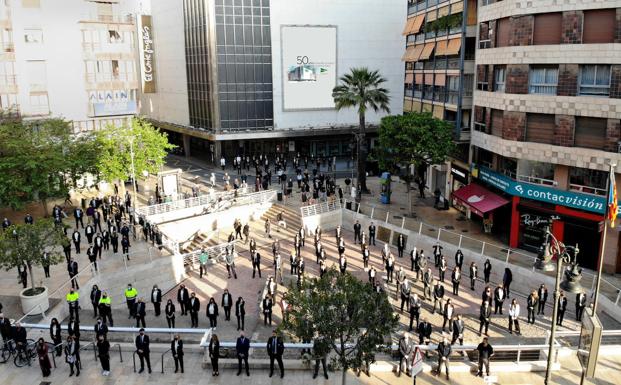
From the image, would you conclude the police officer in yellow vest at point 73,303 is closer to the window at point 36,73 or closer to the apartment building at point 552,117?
the apartment building at point 552,117

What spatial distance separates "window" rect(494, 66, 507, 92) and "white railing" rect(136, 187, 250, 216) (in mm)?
19079

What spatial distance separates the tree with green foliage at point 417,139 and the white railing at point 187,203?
11.6 meters

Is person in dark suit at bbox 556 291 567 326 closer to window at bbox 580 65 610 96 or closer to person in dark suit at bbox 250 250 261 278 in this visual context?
window at bbox 580 65 610 96

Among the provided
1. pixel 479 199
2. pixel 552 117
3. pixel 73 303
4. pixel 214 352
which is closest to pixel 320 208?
pixel 479 199

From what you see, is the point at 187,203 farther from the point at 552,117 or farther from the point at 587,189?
the point at 587,189

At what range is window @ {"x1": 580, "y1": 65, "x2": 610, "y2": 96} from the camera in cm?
2595

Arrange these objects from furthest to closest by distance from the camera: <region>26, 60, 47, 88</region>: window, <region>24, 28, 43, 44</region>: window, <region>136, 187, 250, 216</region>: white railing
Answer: <region>26, 60, 47, 88</region>: window
<region>24, 28, 43, 44</region>: window
<region>136, 187, 250, 216</region>: white railing

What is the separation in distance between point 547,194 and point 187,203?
2291 cm

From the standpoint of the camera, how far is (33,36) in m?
43.5

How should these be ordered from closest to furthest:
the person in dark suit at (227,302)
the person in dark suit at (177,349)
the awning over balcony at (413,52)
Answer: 1. the person in dark suit at (177,349)
2. the person in dark suit at (227,302)
3. the awning over balcony at (413,52)

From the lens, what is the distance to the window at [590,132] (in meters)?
26.3

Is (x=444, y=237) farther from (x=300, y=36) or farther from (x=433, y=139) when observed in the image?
(x=300, y=36)

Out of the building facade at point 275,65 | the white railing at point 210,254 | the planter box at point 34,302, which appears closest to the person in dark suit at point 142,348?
the planter box at point 34,302

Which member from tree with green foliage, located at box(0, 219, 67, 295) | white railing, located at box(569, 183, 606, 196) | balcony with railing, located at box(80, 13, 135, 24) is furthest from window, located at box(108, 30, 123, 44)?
white railing, located at box(569, 183, 606, 196)
